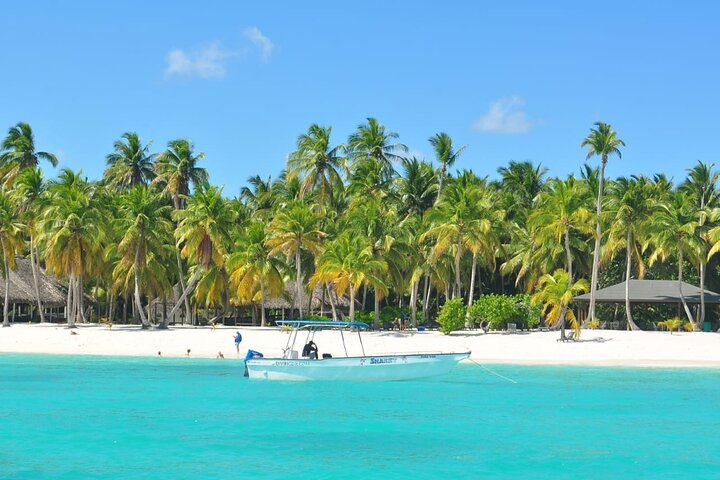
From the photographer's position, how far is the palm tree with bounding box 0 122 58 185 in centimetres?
6825

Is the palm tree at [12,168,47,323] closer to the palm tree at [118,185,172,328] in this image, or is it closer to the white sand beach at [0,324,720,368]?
the palm tree at [118,185,172,328]

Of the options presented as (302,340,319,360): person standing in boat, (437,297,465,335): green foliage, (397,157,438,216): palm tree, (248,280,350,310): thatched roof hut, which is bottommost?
(302,340,319,360): person standing in boat

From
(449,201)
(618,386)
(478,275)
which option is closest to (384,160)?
(478,275)

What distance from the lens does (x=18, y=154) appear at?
6819 centimetres

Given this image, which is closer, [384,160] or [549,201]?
[549,201]

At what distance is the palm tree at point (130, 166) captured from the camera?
231 ft

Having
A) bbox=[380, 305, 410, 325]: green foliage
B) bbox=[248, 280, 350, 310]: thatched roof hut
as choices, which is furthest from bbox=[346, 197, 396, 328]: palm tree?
bbox=[248, 280, 350, 310]: thatched roof hut

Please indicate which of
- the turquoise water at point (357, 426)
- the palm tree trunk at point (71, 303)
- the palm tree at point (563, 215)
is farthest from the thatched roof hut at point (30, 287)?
the palm tree at point (563, 215)

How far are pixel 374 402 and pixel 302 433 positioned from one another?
20.4 feet

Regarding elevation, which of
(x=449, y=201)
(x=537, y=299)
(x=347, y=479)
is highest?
→ (x=449, y=201)

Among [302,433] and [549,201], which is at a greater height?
[549,201]

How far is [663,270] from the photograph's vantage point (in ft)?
198

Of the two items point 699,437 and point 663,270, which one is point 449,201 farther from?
point 699,437

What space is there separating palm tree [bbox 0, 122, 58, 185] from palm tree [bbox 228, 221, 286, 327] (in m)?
22.7
